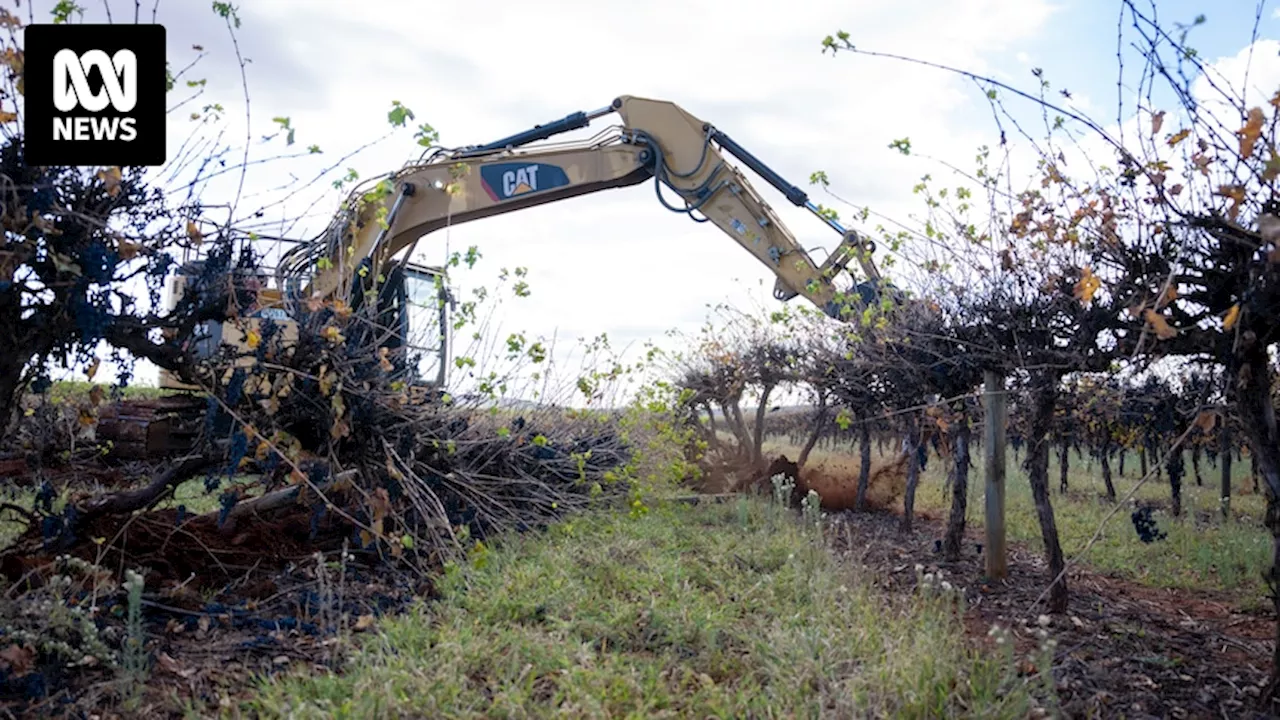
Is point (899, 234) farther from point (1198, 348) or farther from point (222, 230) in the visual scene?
point (222, 230)

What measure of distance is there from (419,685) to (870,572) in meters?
3.73

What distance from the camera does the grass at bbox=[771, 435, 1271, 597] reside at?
7.91 metres

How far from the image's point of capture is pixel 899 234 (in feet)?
24.3

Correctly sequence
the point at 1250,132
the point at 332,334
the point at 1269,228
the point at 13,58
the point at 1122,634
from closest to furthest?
the point at 1269,228 → the point at 1250,132 → the point at 13,58 → the point at 332,334 → the point at 1122,634

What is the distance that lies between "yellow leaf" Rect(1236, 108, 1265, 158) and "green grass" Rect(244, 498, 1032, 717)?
6.91ft

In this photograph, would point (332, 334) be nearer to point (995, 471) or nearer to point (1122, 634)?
point (1122, 634)

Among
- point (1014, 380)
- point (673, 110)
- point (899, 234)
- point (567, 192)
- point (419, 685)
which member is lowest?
point (419, 685)

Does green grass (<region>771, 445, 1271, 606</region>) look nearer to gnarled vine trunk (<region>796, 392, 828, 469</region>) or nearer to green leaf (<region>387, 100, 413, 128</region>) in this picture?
gnarled vine trunk (<region>796, 392, 828, 469</region>)

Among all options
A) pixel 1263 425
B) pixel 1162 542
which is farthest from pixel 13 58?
pixel 1162 542

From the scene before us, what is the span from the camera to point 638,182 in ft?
30.8

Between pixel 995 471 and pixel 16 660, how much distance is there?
249 inches

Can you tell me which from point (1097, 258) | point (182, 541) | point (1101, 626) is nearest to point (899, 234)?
point (1097, 258)

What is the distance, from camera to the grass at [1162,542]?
791 centimetres

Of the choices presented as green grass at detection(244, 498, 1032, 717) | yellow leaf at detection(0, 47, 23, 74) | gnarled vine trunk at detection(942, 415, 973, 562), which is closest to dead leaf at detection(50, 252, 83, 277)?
yellow leaf at detection(0, 47, 23, 74)
